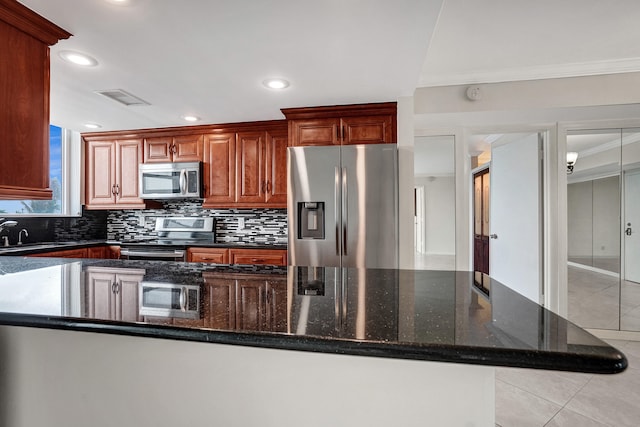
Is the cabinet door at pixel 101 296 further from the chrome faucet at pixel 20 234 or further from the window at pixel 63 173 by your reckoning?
the window at pixel 63 173

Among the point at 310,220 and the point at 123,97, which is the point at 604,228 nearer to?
the point at 310,220

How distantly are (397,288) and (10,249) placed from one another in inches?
140

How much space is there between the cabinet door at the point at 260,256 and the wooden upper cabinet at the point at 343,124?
43.4 inches

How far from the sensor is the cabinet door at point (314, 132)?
299 centimetres

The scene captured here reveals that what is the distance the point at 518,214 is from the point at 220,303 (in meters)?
3.66

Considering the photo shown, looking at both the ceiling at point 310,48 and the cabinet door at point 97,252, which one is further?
the cabinet door at point 97,252

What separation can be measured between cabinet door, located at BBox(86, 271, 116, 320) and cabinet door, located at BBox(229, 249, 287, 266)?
2029mm

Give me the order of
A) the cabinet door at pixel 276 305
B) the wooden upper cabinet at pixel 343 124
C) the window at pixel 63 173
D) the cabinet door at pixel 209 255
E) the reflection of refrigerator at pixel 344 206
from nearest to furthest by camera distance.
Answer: the cabinet door at pixel 276 305 → the reflection of refrigerator at pixel 344 206 → the wooden upper cabinet at pixel 343 124 → the cabinet door at pixel 209 255 → the window at pixel 63 173

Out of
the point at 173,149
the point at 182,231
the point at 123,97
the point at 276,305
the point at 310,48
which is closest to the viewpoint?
the point at 276,305

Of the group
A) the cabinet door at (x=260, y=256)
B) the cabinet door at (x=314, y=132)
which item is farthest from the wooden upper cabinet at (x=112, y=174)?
the cabinet door at (x=314, y=132)

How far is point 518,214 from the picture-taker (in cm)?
360

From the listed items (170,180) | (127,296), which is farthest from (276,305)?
(170,180)

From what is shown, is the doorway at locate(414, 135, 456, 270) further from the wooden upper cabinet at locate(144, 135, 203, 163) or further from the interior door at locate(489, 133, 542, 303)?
the wooden upper cabinet at locate(144, 135, 203, 163)

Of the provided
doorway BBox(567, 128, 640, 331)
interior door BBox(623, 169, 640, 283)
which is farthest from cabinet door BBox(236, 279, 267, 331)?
interior door BBox(623, 169, 640, 283)
